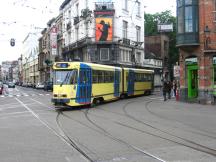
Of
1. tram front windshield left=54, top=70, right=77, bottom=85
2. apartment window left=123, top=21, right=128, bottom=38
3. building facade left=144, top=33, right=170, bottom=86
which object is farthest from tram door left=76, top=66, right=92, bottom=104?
building facade left=144, top=33, right=170, bottom=86

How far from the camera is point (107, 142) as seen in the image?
12891mm

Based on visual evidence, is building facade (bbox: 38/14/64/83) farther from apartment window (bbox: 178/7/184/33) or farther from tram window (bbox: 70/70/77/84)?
tram window (bbox: 70/70/77/84)

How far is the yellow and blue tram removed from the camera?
84.4 ft

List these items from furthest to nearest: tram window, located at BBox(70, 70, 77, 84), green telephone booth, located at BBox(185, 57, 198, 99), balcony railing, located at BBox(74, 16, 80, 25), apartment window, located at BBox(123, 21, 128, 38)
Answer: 1. balcony railing, located at BBox(74, 16, 80, 25)
2. apartment window, located at BBox(123, 21, 128, 38)
3. green telephone booth, located at BBox(185, 57, 198, 99)
4. tram window, located at BBox(70, 70, 77, 84)

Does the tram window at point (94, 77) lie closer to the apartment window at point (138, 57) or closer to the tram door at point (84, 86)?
the tram door at point (84, 86)

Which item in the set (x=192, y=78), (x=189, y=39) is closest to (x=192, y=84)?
(x=192, y=78)

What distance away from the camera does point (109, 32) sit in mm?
55594

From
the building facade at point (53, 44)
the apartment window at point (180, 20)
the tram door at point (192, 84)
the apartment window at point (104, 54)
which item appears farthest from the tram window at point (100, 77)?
the building facade at point (53, 44)

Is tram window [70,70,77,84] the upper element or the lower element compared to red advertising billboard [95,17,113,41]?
lower

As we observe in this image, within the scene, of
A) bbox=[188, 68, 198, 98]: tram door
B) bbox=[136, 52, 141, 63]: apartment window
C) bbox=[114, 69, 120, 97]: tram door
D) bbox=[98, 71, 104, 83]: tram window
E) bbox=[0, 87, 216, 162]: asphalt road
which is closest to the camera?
bbox=[0, 87, 216, 162]: asphalt road

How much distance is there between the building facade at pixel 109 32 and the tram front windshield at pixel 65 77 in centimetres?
2956

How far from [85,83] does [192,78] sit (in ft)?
36.3

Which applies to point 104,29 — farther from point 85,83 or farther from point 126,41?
point 85,83

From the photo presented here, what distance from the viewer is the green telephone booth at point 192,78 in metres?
A: 34.2
